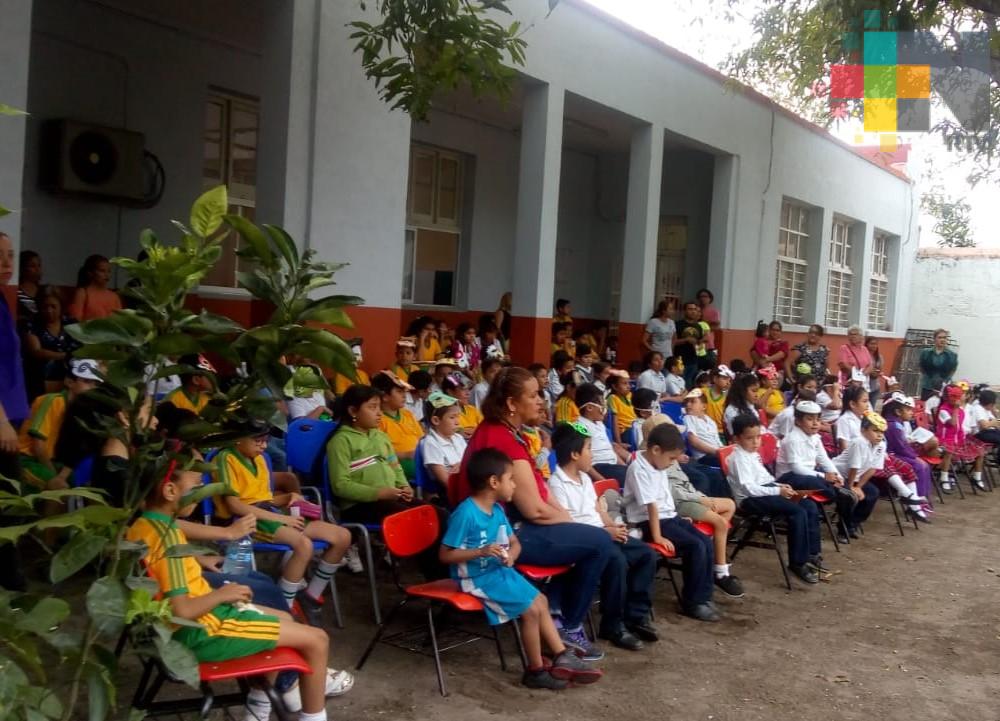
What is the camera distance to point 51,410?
17.1 feet

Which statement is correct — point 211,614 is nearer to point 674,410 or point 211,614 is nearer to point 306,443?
point 306,443

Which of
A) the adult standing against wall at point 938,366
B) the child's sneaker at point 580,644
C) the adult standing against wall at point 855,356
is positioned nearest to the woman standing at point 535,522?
the child's sneaker at point 580,644

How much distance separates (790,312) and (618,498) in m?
11.5

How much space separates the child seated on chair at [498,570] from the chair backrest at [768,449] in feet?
11.3

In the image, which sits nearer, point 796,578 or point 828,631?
point 828,631

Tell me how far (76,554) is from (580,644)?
3.03 m

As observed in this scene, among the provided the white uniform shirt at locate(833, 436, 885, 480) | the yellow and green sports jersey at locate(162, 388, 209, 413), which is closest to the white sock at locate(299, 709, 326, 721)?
the yellow and green sports jersey at locate(162, 388, 209, 413)

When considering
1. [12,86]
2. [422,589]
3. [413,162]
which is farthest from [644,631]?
[413,162]

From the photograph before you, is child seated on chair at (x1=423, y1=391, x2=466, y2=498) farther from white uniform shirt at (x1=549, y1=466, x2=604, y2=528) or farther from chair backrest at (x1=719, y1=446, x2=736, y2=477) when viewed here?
chair backrest at (x1=719, y1=446, x2=736, y2=477)

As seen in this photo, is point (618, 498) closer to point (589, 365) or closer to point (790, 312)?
point (589, 365)

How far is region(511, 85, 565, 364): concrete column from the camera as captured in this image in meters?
9.74

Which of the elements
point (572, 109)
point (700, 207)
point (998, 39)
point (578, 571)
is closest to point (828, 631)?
point (578, 571)

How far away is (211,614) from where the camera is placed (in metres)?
3.19

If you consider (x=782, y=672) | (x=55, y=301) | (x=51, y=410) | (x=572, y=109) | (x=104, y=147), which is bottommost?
(x=782, y=672)
